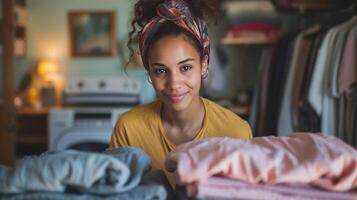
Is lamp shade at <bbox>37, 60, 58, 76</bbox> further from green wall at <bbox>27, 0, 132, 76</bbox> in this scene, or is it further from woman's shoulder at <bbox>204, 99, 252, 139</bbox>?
woman's shoulder at <bbox>204, 99, 252, 139</bbox>

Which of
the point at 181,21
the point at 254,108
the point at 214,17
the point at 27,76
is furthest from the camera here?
the point at 27,76

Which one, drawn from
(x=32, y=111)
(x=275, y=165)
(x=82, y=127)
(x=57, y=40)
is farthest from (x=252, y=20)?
(x=275, y=165)

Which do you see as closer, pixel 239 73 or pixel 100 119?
pixel 100 119

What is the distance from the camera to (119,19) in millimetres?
3201

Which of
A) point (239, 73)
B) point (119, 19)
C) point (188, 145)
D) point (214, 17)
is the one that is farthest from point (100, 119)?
point (188, 145)

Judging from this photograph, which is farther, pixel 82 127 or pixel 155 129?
pixel 82 127

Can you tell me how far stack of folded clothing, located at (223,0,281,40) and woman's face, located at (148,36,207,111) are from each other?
6.77 ft

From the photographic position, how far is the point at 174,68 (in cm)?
71

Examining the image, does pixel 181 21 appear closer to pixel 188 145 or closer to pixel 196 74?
pixel 196 74

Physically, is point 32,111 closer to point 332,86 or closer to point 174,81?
point 332,86

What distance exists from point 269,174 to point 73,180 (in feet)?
0.74

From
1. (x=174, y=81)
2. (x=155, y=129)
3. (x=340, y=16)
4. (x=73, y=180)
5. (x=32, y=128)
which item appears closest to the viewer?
(x=73, y=180)

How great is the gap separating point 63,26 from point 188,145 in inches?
120

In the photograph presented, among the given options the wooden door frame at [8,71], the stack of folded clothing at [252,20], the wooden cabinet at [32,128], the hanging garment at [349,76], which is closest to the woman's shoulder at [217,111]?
the hanging garment at [349,76]
